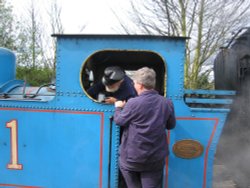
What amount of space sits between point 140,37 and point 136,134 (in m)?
1.09

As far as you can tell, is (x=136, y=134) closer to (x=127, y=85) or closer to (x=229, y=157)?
(x=127, y=85)

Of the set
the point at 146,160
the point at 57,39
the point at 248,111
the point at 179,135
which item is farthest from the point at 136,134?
the point at 248,111

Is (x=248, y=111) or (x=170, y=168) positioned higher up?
(x=248, y=111)

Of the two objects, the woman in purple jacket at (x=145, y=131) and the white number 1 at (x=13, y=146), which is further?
the white number 1 at (x=13, y=146)

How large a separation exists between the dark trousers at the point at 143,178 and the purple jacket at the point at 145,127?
0.13m

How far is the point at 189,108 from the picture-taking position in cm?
308

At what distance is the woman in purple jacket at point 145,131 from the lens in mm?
2400

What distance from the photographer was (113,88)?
124 inches

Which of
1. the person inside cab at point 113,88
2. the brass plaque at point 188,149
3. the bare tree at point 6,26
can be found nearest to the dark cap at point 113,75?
the person inside cab at point 113,88

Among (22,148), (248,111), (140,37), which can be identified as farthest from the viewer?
(248,111)

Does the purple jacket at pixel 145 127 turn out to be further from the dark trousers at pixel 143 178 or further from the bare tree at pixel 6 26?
the bare tree at pixel 6 26

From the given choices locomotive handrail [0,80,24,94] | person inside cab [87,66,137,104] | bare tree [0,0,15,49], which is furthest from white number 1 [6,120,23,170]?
bare tree [0,0,15,49]

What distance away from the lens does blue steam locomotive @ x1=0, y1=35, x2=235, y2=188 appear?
3082 mm

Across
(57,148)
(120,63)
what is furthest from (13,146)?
(120,63)
